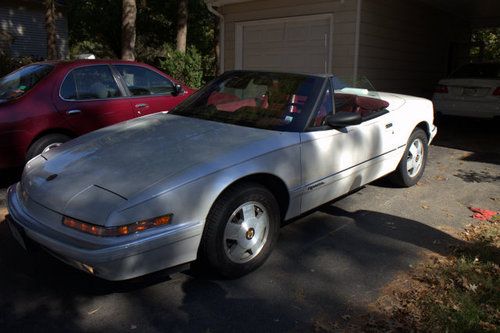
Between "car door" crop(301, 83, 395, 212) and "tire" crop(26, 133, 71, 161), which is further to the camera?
"tire" crop(26, 133, 71, 161)

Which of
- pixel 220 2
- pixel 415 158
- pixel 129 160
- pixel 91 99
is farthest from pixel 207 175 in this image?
pixel 220 2

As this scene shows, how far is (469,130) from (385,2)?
3.48 metres

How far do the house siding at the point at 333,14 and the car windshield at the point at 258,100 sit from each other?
4.93 metres

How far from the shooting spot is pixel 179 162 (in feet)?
10.2

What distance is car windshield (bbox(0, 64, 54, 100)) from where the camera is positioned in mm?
5582

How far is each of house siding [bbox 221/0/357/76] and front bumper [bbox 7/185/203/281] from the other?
6.97 meters

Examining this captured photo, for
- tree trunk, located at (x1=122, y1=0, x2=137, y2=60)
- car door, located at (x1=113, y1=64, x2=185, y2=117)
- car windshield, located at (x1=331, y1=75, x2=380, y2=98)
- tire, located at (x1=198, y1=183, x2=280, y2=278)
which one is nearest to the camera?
tire, located at (x1=198, y1=183, x2=280, y2=278)

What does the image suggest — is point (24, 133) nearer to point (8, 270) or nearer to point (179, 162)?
point (8, 270)

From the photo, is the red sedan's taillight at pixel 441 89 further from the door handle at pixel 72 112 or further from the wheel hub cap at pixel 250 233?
the wheel hub cap at pixel 250 233

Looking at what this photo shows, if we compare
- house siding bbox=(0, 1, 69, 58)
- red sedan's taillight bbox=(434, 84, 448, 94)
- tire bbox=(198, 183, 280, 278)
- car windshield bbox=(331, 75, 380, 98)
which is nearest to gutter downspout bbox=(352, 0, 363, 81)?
red sedan's taillight bbox=(434, 84, 448, 94)

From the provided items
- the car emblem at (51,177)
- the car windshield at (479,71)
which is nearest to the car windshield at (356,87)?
the car emblem at (51,177)

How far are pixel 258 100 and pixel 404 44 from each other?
7473mm

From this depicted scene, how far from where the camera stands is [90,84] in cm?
594

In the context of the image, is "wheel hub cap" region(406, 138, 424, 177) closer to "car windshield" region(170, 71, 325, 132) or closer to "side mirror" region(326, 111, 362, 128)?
"side mirror" region(326, 111, 362, 128)
